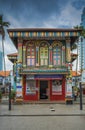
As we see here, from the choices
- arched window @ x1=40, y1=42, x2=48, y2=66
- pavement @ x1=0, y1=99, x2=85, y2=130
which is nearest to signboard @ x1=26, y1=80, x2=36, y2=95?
Answer: arched window @ x1=40, y1=42, x2=48, y2=66

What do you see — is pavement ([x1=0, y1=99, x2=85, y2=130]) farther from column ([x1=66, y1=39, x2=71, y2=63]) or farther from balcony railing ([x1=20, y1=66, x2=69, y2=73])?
column ([x1=66, y1=39, x2=71, y2=63])

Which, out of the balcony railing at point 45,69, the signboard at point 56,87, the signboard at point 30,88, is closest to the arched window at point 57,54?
the balcony railing at point 45,69

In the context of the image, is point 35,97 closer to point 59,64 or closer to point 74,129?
point 59,64

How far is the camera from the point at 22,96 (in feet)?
115

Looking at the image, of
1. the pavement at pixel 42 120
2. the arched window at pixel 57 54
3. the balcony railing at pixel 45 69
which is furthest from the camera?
the arched window at pixel 57 54

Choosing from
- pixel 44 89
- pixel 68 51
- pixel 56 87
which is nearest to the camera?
pixel 68 51

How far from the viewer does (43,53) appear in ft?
118

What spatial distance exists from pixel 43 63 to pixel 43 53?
1.13 m

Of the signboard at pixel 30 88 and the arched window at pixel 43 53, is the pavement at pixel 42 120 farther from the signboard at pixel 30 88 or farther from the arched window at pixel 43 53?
the arched window at pixel 43 53

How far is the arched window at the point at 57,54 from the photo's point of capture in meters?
35.8

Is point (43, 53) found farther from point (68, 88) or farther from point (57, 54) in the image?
point (68, 88)

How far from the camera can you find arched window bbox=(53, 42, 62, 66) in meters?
35.8

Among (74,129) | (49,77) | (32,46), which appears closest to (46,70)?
(49,77)

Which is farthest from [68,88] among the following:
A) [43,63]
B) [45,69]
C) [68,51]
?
[68,51]
